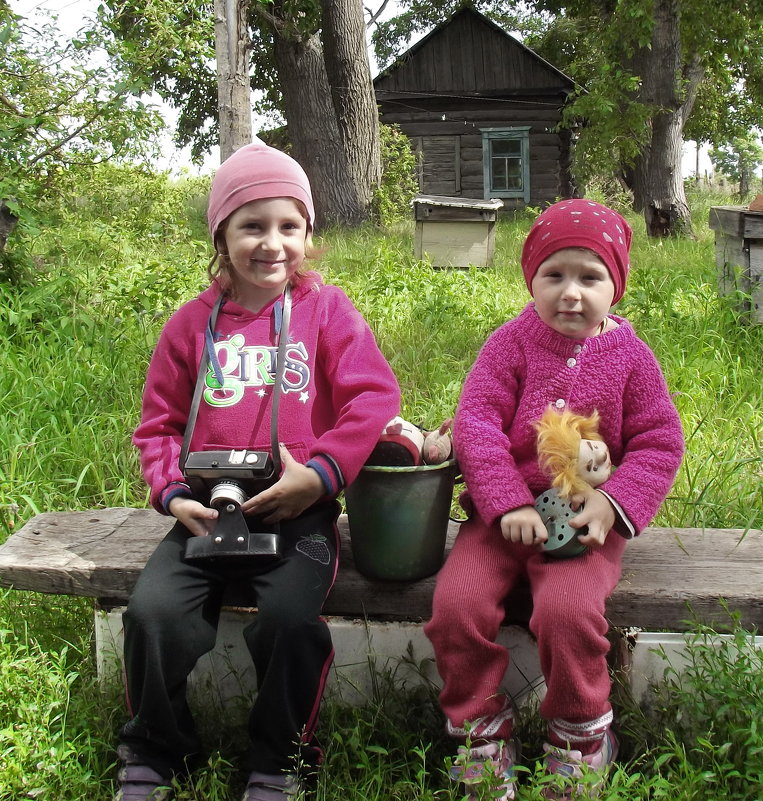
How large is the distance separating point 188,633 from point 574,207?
1319 millimetres

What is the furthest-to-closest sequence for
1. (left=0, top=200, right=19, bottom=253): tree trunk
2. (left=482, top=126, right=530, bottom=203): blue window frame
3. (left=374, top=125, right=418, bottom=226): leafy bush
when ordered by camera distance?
1. (left=482, top=126, right=530, bottom=203): blue window frame
2. (left=374, top=125, right=418, bottom=226): leafy bush
3. (left=0, top=200, right=19, bottom=253): tree trunk

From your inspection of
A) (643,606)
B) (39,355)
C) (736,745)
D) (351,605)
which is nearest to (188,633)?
(351,605)

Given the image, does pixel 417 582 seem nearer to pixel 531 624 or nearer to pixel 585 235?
pixel 531 624

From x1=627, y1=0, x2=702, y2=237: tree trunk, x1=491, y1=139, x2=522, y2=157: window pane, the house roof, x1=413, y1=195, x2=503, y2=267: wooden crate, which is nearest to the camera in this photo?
x1=413, y1=195, x2=503, y2=267: wooden crate

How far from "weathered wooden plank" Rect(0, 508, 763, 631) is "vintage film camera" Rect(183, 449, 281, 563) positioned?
0.60 ft

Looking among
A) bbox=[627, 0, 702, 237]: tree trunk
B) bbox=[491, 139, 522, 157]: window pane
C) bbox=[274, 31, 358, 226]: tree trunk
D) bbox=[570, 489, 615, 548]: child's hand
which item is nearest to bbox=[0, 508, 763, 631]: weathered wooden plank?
bbox=[570, 489, 615, 548]: child's hand

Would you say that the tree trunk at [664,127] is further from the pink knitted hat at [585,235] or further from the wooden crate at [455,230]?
the pink knitted hat at [585,235]

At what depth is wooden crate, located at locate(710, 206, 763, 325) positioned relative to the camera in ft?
12.8

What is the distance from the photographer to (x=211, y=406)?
198 cm

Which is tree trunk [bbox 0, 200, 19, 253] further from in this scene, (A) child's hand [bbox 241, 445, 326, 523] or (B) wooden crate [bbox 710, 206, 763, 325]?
(B) wooden crate [bbox 710, 206, 763, 325]

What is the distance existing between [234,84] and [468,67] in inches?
476

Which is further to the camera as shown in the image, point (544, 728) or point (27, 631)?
point (27, 631)

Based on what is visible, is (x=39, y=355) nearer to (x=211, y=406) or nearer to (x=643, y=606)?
(x=211, y=406)

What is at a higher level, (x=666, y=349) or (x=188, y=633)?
(x=666, y=349)
